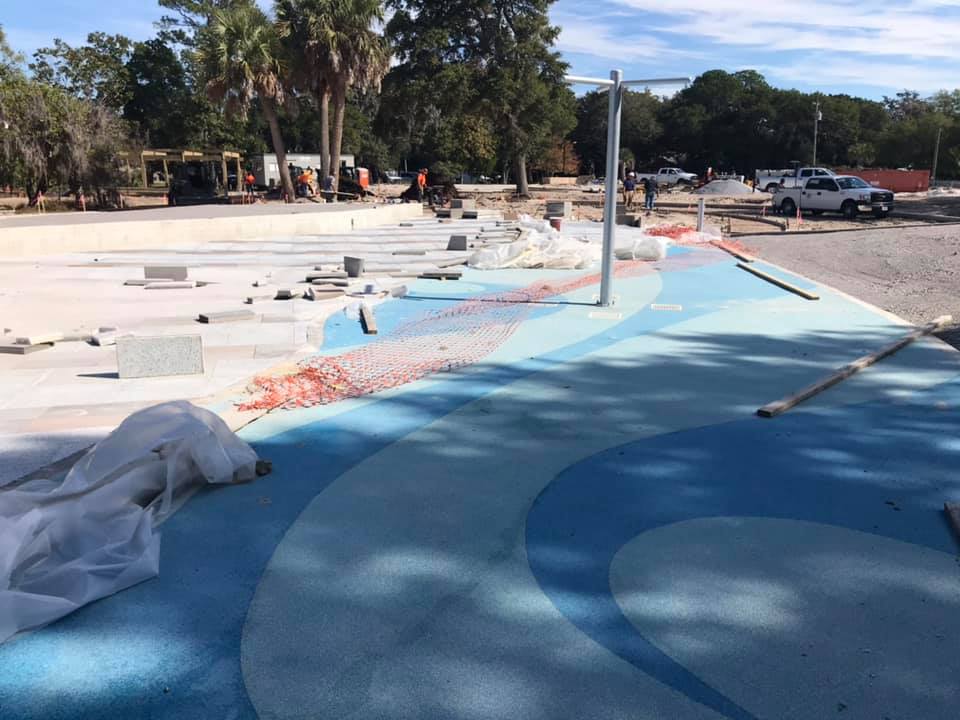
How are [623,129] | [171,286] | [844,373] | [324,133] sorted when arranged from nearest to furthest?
[844,373]
[171,286]
[324,133]
[623,129]

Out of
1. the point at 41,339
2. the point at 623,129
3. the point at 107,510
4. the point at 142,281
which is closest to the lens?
the point at 107,510

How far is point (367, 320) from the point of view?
1012 cm

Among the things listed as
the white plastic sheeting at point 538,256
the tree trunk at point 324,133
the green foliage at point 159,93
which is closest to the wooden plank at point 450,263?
the white plastic sheeting at point 538,256

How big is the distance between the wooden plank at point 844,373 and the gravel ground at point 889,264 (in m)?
0.25

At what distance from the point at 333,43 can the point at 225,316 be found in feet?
102

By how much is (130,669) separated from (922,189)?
58.2m

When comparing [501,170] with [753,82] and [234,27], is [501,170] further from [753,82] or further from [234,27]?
[234,27]

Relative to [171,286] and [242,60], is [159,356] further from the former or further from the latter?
[242,60]

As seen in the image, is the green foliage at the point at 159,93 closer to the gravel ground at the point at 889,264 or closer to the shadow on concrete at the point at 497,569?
the gravel ground at the point at 889,264

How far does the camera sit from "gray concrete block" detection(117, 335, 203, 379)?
7.25 meters

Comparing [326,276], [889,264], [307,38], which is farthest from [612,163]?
[307,38]

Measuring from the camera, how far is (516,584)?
12.1 feet

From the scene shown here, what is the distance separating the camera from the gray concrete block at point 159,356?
7.25 meters

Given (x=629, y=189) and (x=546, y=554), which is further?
(x=629, y=189)
